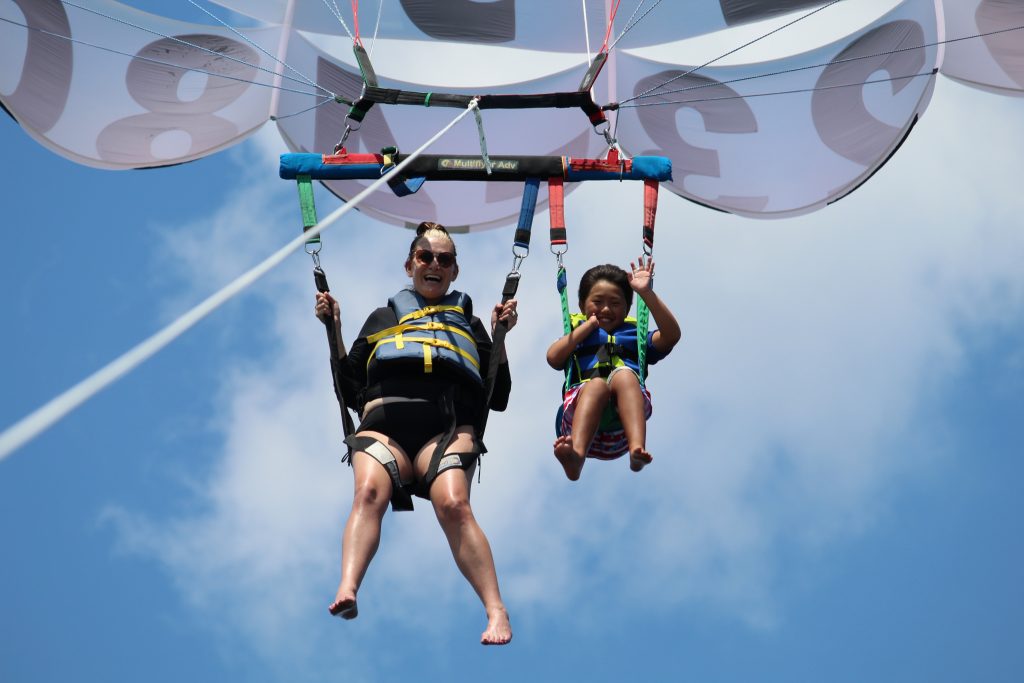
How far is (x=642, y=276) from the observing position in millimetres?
6629

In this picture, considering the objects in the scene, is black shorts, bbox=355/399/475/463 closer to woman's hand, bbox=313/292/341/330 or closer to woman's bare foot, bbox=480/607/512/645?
woman's hand, bbox=313/292/341/330

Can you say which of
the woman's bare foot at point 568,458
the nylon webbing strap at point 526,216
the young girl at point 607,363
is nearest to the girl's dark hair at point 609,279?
the young girl at point 607,363

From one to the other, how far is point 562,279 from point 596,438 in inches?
32.6

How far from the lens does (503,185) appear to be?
9.30m

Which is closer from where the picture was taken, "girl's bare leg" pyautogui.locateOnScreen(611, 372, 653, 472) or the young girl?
"girl's bare leg" pyautogui.locateOnScreen(611, 372, 653, 472)

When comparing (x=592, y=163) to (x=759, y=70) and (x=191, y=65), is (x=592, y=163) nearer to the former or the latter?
(x=759, y=70)

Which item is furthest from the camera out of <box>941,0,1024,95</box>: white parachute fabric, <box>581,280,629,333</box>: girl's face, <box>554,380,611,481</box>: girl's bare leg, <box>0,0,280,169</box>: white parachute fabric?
<box>941,0,1024,95</box>: white parachute fabric

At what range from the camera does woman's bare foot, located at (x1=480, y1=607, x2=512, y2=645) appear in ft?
17.9

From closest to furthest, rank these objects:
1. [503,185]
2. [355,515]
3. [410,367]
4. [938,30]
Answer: [355,515]
[410,367]
[938,30]
[503,185]

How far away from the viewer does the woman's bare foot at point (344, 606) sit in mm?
5387

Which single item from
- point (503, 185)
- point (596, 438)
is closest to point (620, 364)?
point (596, 438)

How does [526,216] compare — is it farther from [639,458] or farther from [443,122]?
[443,122]

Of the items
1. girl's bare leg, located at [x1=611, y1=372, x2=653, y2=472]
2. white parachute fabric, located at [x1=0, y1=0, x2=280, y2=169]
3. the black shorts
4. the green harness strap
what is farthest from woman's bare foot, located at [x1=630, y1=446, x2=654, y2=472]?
white parachute fabric, located at [x1=0, y1=0, x2=280, y2=169]

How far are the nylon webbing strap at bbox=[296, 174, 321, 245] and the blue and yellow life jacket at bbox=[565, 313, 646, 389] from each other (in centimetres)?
138
